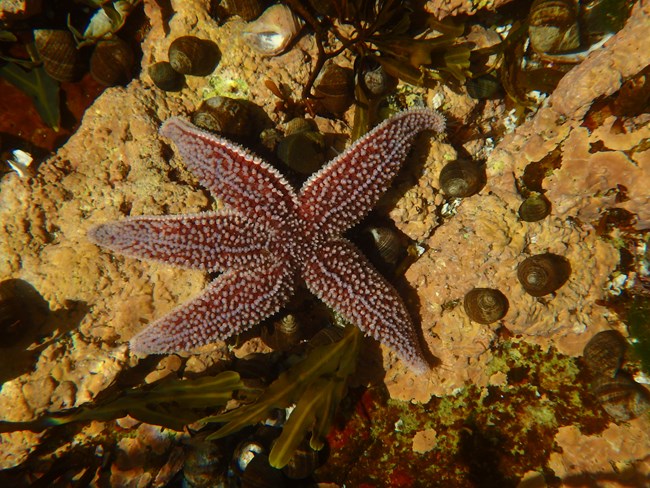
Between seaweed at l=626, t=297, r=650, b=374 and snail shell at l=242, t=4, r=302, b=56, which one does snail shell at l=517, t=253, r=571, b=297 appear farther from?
snail shell at l=242, t=4, r=302, b=56

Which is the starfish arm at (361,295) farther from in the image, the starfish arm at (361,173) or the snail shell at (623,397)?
the snail shell at (623,397)

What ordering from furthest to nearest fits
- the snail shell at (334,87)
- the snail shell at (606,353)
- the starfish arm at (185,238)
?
the snail shell at (334,87) → the snail shell at (606,353) → the starfish arm at (185,238)

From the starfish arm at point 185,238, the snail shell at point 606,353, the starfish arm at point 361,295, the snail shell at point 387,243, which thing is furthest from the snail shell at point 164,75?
the snail shell at point 606,353

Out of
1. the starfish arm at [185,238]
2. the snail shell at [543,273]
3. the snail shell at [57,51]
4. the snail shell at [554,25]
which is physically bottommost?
the starfish arm at [185,238]

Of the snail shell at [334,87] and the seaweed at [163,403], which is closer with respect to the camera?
the seaweed at [163,403]

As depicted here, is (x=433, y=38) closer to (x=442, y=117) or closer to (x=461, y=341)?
(x=442, y=117)

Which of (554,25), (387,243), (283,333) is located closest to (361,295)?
(387,243)
